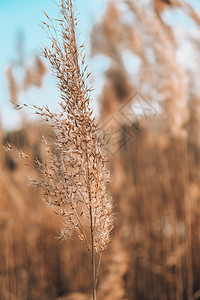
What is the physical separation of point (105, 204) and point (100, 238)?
78 millimetres

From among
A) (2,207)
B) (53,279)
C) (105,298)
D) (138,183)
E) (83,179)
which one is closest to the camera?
(83,179)

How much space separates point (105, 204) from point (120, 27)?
2139 millimetres

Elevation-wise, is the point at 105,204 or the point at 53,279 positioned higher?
the point at 105,204

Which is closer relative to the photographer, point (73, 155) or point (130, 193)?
point (73, 155)

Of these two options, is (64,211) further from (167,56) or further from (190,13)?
(167,56)

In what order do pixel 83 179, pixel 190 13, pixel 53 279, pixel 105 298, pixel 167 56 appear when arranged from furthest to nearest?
pixel 53 279 < pixel 167 56 < pixel 105 298 < pixel 190 13 < pixel 83 179

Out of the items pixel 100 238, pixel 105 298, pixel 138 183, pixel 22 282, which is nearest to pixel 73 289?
pixel 22 282

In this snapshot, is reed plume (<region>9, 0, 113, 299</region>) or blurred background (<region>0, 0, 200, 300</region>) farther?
blurred background (<region>0, 0, 200, 300</region>)

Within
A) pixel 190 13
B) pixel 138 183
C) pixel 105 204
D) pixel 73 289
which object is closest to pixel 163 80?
pixel 190 13

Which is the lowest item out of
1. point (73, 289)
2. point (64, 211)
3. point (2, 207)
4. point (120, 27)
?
point (73, 289)

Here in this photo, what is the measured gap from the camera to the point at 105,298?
1.76 metres

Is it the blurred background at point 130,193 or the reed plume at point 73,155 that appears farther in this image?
the blurred background at point 130,193

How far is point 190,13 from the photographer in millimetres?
1482

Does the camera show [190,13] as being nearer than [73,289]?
Yes
